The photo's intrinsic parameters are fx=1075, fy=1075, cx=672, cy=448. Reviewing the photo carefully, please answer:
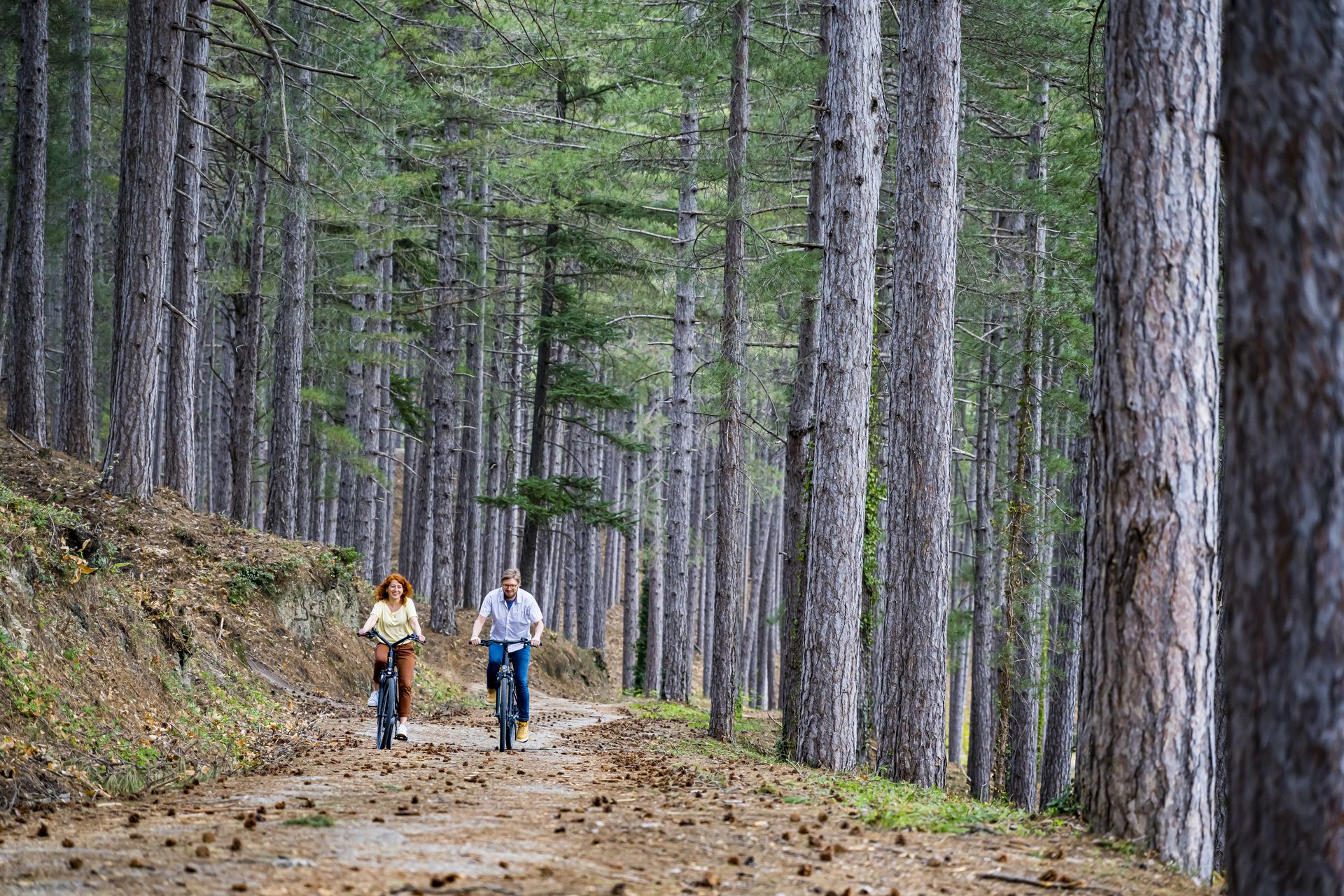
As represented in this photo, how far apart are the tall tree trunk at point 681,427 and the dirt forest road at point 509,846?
1143 centimetres

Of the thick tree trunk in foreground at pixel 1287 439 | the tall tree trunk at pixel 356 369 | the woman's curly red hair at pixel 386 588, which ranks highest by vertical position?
the tall tree trunk at pixel 356 369

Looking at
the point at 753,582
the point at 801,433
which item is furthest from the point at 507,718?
the point at 753,582

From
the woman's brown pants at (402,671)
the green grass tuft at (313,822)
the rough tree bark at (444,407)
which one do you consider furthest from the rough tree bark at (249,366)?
the green grass tuft at (313,822)

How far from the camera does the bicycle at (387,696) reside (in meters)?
11.2

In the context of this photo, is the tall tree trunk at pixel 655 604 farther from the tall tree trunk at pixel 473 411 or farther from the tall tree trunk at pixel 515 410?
the tall tree trunk at pixel 473 411

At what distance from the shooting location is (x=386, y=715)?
36.8ft

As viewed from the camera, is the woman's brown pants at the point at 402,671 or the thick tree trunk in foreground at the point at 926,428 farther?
the thick tree trunk in foreground at the point at 926,428

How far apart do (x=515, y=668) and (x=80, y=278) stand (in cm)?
1299

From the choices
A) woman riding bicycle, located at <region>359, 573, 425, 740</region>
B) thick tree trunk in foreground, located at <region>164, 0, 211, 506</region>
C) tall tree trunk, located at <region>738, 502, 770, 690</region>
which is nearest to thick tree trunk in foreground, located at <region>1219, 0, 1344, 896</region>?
woman riding bicycle, located at <region>359, 573, 425, 740</region>

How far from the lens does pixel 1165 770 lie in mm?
5477

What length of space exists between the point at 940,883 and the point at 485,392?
31167mm

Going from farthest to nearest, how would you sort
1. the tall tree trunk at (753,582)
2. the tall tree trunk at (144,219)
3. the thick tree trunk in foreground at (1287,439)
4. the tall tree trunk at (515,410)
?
the tall tree trunk at (753,582), the tall tree trunk at (515,410), the tall tree trunk at (144,219), the thick tree trunk in foreground at (1287,439)

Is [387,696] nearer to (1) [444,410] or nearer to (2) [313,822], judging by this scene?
(2) [313,822]

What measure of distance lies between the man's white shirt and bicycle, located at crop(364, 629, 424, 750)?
82 cm
